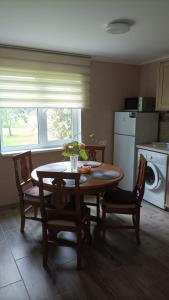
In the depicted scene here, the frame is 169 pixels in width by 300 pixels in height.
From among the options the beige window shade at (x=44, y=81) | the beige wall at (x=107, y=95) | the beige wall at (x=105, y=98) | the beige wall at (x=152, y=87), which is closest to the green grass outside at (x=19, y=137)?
the beige wall at (x=105, y=98)

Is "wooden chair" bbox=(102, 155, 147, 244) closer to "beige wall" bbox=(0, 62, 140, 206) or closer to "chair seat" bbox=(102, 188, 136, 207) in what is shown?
"chair seat" bbox=(102, 188, 136, 207)

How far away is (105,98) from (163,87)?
98cm

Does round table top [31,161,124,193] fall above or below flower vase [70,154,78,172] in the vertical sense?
below

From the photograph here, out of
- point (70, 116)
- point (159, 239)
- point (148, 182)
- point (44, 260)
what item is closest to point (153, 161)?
point (148, 182)

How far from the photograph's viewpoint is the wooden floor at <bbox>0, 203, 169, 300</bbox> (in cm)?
172

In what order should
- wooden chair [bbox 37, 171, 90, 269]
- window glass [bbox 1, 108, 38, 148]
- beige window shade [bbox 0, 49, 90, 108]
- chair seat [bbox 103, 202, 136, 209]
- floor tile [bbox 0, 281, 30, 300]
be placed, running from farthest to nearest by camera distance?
1. window glass [bbox 1, 108, 38, 148]
2. beige window shade [bbox 0, 49, 90, 108]
3. chair seat [bbox 103, 202, 136, 209]
4. wooden chair [bbox 37, 171, 90, 269]
5. floor tile [bbox 0, 281, 30, 300]

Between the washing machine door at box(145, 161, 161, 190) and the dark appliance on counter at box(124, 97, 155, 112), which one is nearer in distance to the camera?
the washing machine door at box(145, 161, 161, 190)

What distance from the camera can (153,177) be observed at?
3.27m

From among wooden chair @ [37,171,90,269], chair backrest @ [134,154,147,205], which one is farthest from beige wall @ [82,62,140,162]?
wooden chair @ [37,171,90,269]

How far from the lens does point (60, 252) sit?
2.22 m

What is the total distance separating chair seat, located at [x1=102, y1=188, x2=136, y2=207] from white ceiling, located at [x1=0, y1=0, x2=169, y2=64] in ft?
5.78

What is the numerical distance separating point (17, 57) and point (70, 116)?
3.91 feet

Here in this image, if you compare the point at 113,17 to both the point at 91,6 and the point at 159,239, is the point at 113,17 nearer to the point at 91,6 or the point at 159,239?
the point at 91,6

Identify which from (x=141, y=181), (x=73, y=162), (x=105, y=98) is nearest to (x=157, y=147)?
(x=141, y=181)
